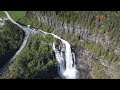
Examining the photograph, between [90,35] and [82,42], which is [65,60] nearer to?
[82,42]

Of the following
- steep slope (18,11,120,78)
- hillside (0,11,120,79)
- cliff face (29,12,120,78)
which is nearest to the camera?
hillside (0,11,120,79)

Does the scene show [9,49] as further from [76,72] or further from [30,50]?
[76,72]

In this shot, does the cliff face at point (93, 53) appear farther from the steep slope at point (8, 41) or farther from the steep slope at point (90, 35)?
the steep slope at point (8, 41)

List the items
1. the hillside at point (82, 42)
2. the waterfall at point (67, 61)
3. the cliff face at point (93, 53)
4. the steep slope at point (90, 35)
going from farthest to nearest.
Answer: the waterfall at point (67, 61) < the steep slope at point (90, 35) < the cliff face at point (93, 53) < the hillside at point (82, 42)

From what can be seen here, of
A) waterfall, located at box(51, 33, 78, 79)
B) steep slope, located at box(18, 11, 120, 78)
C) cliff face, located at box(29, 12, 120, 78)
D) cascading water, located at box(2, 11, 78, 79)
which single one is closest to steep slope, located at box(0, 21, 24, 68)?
cascading water, located at box(2, 11, 78, 79)

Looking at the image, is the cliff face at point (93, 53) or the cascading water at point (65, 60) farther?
the cascading water at point (65, 60)

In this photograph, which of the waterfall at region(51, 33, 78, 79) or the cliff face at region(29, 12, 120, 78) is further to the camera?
the waterfall at region(51, 33, 78, 79)

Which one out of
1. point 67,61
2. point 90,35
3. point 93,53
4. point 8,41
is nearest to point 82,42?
point 90,35

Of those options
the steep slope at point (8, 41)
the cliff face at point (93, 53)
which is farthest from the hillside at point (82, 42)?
the steep slope at point (8, 41)

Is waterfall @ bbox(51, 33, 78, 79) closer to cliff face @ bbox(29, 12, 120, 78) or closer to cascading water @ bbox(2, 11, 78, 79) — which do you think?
cascading water @ bbox(2, 11, 78, 79)

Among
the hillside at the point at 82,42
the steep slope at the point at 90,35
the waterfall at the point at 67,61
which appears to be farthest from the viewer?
the waterfall at the point at 67,61
